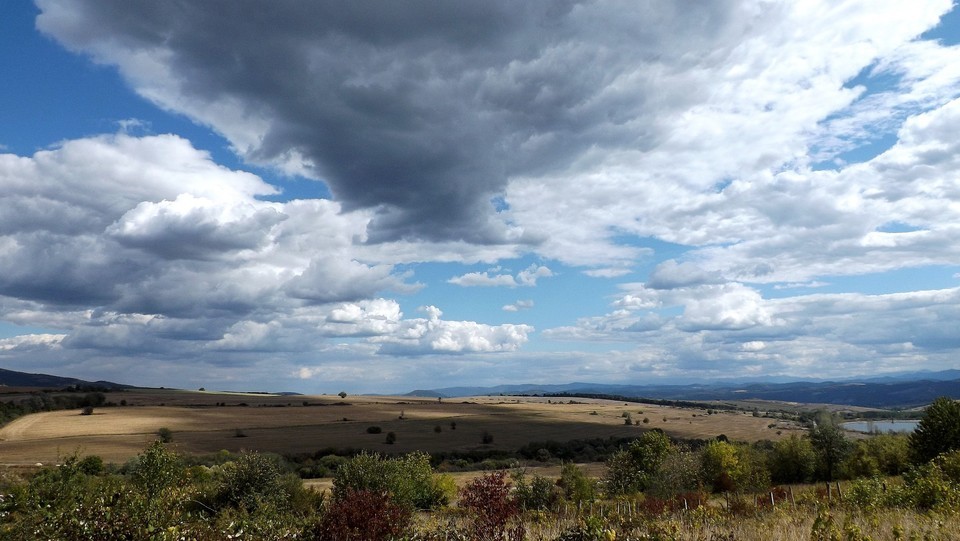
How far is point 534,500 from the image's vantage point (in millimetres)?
36969

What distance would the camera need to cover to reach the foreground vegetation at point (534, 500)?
468 inches

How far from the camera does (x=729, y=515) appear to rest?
17.5 meters

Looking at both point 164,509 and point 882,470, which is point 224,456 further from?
point 882,470

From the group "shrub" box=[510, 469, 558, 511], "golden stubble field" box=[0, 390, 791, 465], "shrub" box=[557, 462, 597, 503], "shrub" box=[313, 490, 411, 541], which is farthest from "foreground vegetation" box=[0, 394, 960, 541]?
"golden stubble field" box=[0, 390, 791, 465]

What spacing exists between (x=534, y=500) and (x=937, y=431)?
33.5 m

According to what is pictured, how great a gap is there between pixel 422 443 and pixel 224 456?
35.9 m

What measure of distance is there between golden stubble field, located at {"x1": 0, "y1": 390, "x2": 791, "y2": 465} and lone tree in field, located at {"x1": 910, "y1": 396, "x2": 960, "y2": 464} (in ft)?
204

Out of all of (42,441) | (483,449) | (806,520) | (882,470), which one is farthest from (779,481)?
(42,441)

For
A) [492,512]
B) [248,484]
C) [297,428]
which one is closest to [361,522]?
[492,512]

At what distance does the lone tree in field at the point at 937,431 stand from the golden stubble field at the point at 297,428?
6223 centimetres

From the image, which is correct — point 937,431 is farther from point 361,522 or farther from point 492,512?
point 361,522

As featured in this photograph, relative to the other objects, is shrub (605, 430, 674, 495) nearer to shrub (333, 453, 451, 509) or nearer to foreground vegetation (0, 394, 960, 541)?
foreground vegetation (0, 394, 960, 541)

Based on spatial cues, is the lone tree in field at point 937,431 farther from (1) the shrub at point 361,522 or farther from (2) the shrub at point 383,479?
(1) the shrub at point 361,522

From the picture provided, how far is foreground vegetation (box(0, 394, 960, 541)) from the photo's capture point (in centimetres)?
1188
